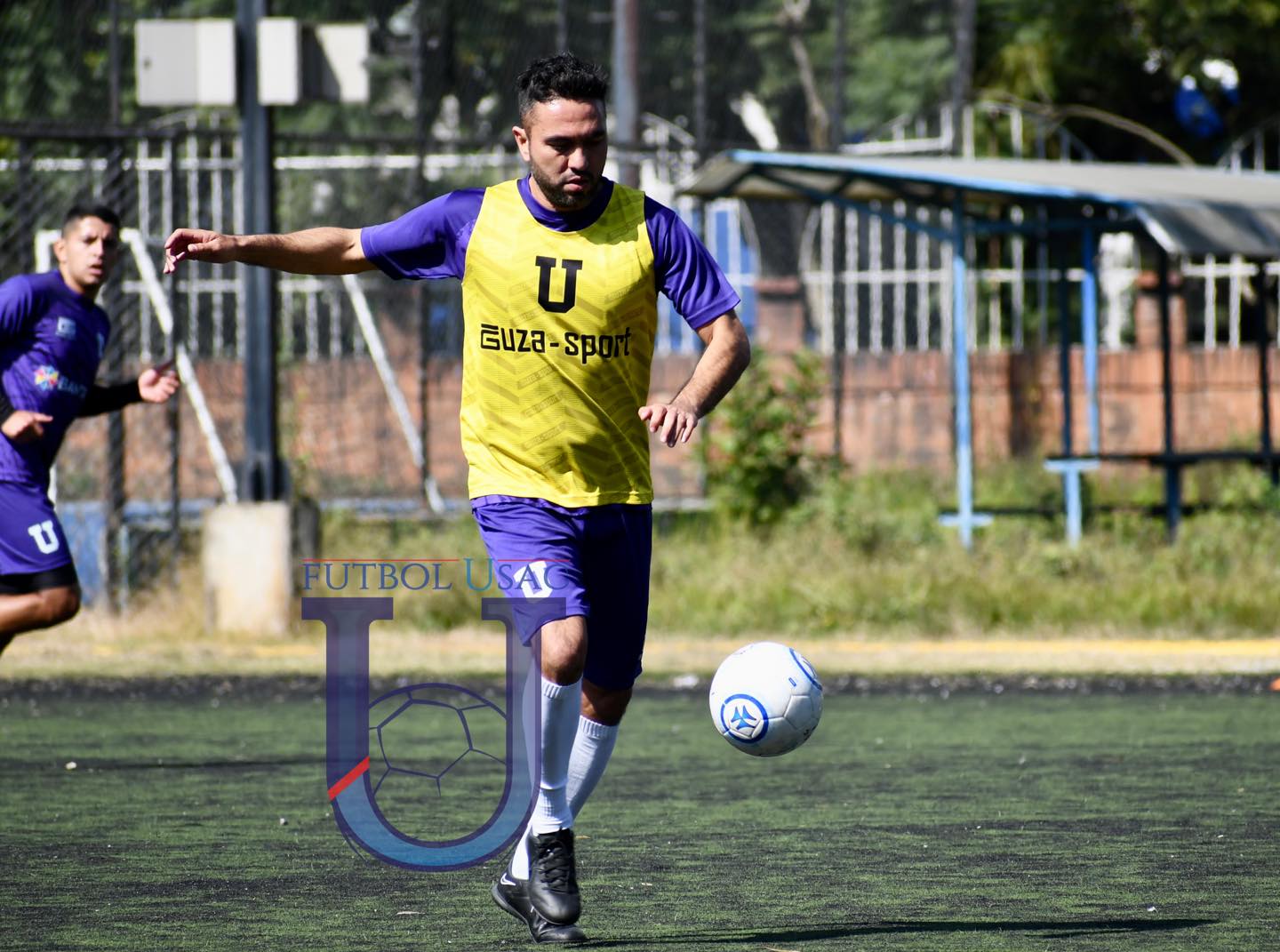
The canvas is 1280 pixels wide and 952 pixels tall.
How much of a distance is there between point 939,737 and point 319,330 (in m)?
10.5

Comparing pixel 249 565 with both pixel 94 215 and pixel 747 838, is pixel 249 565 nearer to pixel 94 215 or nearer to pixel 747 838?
pixel 94 215

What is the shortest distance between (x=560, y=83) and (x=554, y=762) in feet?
5.83

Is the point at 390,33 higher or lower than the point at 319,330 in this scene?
higher

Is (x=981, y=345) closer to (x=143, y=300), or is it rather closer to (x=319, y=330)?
(x=319, y=330)

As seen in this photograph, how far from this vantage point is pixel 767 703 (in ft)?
20.0

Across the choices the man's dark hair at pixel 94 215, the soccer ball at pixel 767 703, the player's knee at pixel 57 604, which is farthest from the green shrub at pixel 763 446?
the soccer ball at pixel 767 703

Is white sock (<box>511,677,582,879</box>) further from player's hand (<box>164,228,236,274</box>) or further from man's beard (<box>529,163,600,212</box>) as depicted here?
player's hand (<box>164,228,236,274</box>)

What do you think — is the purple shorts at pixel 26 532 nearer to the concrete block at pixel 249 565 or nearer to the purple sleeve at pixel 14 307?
the purple sleeve at pixel 14 307

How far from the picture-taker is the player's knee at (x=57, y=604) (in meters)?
8.75

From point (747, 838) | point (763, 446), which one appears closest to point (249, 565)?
point (763, 446)

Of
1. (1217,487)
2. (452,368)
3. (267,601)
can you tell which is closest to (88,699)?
(267,601)

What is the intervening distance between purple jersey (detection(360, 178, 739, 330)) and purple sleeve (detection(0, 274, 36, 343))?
3.45m

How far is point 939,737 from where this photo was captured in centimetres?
977

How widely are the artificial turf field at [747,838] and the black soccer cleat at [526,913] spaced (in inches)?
2.2
